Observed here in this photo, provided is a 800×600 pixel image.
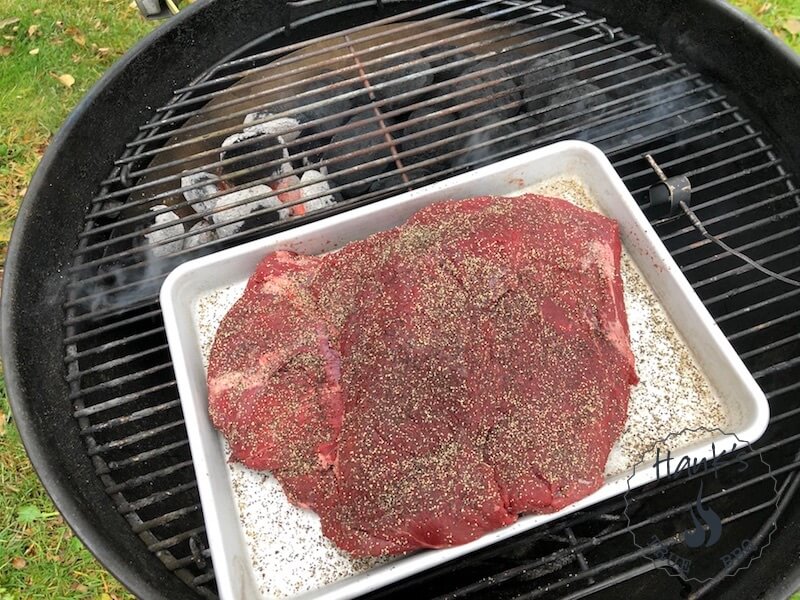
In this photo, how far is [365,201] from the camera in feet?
9.75

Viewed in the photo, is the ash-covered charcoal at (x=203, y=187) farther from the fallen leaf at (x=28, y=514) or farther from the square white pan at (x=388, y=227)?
the fallen leaf at (x=28, y=514)

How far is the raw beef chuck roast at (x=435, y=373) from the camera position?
2100 mm

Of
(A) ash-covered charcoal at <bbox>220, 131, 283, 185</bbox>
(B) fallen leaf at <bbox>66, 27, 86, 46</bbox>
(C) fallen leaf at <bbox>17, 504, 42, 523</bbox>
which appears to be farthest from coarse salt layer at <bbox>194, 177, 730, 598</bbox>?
(B) fallen leaf at <bbox>66, 27, 86, 46</bbox>

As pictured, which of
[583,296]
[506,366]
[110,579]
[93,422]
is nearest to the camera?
[506,366]

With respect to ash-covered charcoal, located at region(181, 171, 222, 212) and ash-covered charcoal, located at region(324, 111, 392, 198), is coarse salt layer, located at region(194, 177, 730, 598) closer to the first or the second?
ash-covered charcoal, located at region(181, 171, 222, 212)

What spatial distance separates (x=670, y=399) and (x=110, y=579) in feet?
9.29

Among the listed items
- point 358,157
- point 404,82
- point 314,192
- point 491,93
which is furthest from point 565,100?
point 314,192

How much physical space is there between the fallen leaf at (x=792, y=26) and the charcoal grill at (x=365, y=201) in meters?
2.28

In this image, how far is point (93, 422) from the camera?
103 inches

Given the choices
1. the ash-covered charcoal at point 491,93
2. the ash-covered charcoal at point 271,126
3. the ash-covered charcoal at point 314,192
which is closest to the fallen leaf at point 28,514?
the ash-covered charcoal at point 314,192

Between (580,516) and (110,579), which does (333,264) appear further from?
Result: (110,579)

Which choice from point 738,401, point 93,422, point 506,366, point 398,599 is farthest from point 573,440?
point 93,422

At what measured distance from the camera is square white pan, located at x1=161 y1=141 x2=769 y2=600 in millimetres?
2113

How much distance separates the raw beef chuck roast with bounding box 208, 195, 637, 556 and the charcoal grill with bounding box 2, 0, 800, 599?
395mm
